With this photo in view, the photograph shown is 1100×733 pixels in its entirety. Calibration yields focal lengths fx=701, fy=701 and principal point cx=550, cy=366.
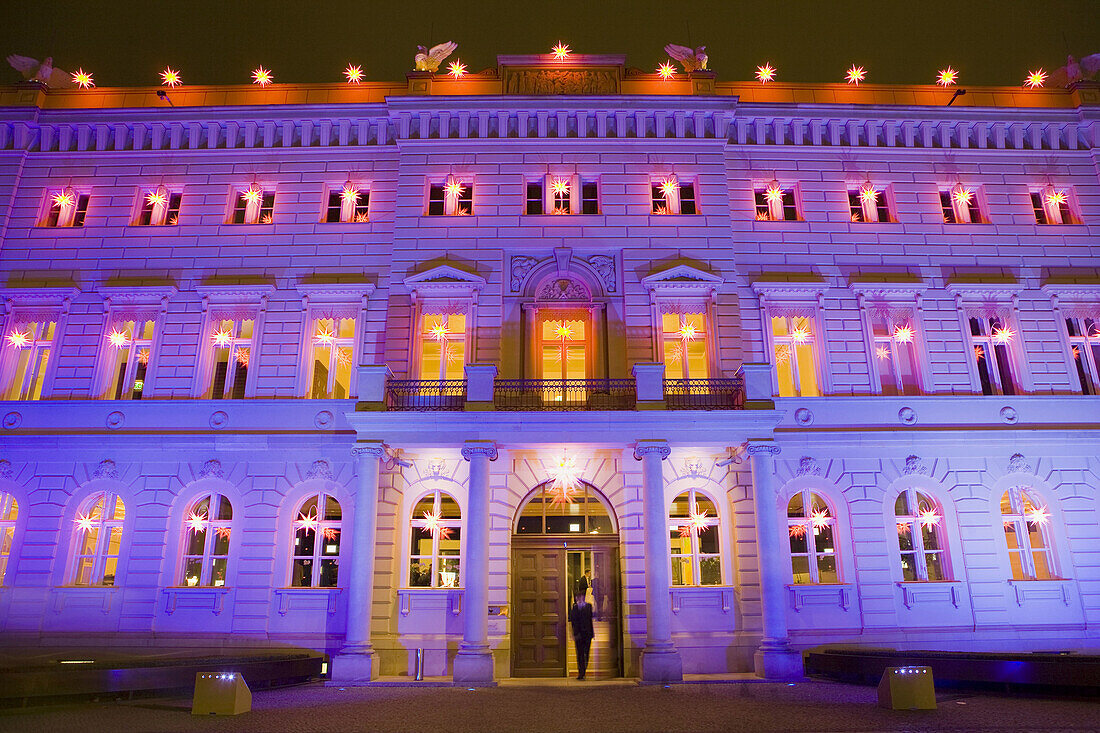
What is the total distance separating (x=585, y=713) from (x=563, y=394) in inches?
304

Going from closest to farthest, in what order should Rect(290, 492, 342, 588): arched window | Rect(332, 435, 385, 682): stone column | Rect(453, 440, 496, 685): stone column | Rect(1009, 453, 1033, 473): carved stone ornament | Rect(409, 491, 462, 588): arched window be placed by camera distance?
Rect(453, 440, 496, 685): stone column < Rect(332, 435, 385, 682): stone column < Rect(409, 491, 462, 588): arched window < Rect(290, 492, 342, 588): arched window < Rect(1009, 453, 1033, 473): carved stone ornament

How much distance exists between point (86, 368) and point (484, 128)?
12996 mm

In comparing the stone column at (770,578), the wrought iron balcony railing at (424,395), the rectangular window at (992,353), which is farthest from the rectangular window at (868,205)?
the wrought iron balcony railing at (424,395)

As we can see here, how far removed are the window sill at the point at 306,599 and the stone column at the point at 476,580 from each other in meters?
3.31

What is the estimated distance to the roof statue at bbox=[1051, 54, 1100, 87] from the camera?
862 inches

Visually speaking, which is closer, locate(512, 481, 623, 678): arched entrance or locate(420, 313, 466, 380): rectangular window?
locate(512, 481, 623, 678): arched entrance

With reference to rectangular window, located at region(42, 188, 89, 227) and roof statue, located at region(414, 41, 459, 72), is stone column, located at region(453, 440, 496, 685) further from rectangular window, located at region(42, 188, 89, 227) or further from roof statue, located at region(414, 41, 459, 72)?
rectangular window, located at region(42, 188, 89, 227)

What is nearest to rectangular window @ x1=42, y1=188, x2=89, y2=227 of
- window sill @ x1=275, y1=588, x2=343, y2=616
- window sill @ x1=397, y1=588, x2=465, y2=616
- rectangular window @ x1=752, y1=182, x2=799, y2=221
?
window sill @ x1=275, y1=588, x2=343, y2=616

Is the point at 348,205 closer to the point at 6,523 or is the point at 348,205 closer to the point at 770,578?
the point at 6,523

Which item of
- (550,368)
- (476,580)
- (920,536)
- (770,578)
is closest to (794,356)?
(920,536)

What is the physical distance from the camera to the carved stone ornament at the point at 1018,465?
722 inches

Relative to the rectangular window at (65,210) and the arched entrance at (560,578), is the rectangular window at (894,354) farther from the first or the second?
the rectangular window at (65,210)

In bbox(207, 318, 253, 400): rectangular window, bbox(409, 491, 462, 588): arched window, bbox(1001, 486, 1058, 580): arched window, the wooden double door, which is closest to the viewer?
the wooden double door

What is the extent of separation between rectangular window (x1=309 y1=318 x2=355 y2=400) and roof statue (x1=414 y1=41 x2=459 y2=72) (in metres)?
8.26
